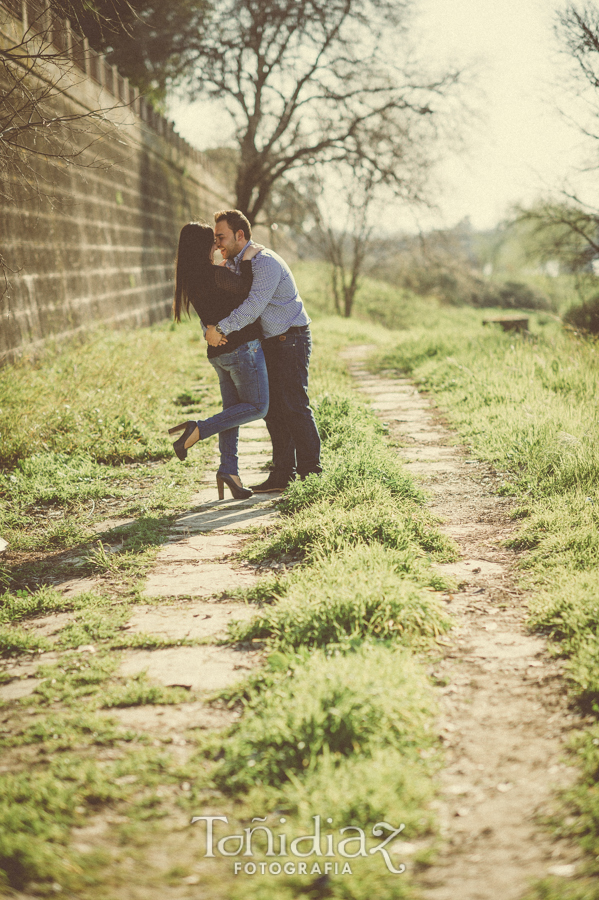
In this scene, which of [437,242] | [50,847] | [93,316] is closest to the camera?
[50,847]

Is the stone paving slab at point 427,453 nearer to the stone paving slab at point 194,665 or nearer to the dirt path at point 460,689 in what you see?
the dirt path at point 460,689

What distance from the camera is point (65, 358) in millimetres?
6578

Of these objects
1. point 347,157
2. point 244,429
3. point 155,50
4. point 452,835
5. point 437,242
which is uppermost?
point 155,50

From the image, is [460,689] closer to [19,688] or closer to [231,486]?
[19,688]

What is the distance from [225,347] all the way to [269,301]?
15.4 inches

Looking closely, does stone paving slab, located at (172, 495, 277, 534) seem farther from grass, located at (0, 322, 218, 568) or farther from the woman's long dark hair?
the woman's long dark hair

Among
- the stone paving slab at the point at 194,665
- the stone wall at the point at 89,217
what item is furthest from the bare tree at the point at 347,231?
the stone paving slab at the point at 194,665

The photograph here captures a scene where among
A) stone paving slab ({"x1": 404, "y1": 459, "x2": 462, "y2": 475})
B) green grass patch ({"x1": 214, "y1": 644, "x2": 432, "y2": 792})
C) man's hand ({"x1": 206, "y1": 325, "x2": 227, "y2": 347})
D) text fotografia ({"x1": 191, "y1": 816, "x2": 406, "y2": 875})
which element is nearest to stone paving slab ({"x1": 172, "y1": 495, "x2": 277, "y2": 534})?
man's hand ({"x1": 206, "y1": 325, "x2": 227, "y2": 347})

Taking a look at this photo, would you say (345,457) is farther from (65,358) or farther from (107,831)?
(65,358)

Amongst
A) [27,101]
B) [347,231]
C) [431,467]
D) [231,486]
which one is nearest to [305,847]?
[231,486]

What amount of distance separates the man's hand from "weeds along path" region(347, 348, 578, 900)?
1.72 metres

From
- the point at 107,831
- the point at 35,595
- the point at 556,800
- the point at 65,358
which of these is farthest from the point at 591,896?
the point at 65,358

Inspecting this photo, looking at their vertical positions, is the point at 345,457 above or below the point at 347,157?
below

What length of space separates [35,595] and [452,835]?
83.2 inches
